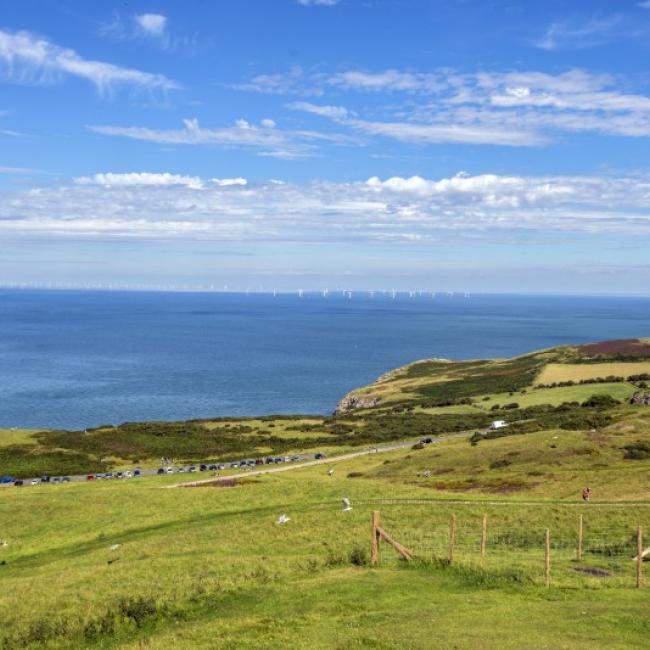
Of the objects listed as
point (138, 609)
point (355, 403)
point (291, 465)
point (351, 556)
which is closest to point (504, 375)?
point (355, 403)

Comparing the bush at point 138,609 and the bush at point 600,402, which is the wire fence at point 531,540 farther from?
the bush at point 600,402

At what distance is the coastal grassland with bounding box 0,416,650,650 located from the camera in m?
20.8

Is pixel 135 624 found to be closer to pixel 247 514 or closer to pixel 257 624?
pixel 257 624

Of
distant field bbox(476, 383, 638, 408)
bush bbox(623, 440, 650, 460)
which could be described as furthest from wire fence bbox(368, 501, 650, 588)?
distant field bbox(476, 383, 638, 408)

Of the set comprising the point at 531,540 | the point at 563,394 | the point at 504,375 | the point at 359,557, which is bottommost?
the point at 504,375

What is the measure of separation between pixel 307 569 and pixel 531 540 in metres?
11.8

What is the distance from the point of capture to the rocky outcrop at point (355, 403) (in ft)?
494

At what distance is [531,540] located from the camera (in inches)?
1336

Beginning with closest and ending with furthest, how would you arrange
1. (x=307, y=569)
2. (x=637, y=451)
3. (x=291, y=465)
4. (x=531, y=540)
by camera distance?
(x=307, y=569), (x=531, y=540), (x=637, y=451), (x=291, y=465)

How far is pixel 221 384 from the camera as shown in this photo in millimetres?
197875

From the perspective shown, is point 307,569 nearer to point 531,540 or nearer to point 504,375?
point 531,540

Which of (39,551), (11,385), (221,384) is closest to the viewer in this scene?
(39,551)

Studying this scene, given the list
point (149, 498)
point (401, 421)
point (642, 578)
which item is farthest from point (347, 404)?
point (642, 578)

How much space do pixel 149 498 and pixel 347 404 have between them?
Result: 362ft
